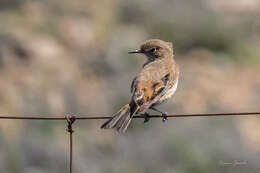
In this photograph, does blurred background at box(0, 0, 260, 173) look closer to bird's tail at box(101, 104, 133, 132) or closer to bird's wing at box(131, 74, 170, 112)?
bird's wing at box(131, 74, 170, 112)

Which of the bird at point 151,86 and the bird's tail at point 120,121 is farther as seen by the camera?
the bird at point 151,86

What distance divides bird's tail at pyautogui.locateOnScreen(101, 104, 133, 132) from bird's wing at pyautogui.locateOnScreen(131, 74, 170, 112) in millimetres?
265

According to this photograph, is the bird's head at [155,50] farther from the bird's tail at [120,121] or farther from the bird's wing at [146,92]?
the bird's tail at [120,121]

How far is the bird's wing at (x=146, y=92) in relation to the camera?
9.02 meters

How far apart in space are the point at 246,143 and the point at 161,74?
20.6ft

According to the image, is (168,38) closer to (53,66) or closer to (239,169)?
(53,66)

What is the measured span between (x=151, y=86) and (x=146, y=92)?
6.2 inches

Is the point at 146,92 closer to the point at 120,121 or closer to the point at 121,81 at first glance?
the point at 120,121

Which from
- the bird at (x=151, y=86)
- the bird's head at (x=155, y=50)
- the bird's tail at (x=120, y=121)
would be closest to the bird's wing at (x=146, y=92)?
the bird at (x=151, y=86)

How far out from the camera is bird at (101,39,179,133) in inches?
339

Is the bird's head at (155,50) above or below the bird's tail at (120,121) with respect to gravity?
above

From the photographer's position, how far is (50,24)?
18891 mm

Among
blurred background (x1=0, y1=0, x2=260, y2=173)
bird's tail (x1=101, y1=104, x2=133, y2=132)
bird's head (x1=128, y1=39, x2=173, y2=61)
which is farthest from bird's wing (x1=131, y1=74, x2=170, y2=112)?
blurred background (x1=0, y1=0, x2=260, y2=173)

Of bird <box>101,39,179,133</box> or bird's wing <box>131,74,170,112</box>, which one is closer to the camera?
bird <box>101,39,179,133</box>
